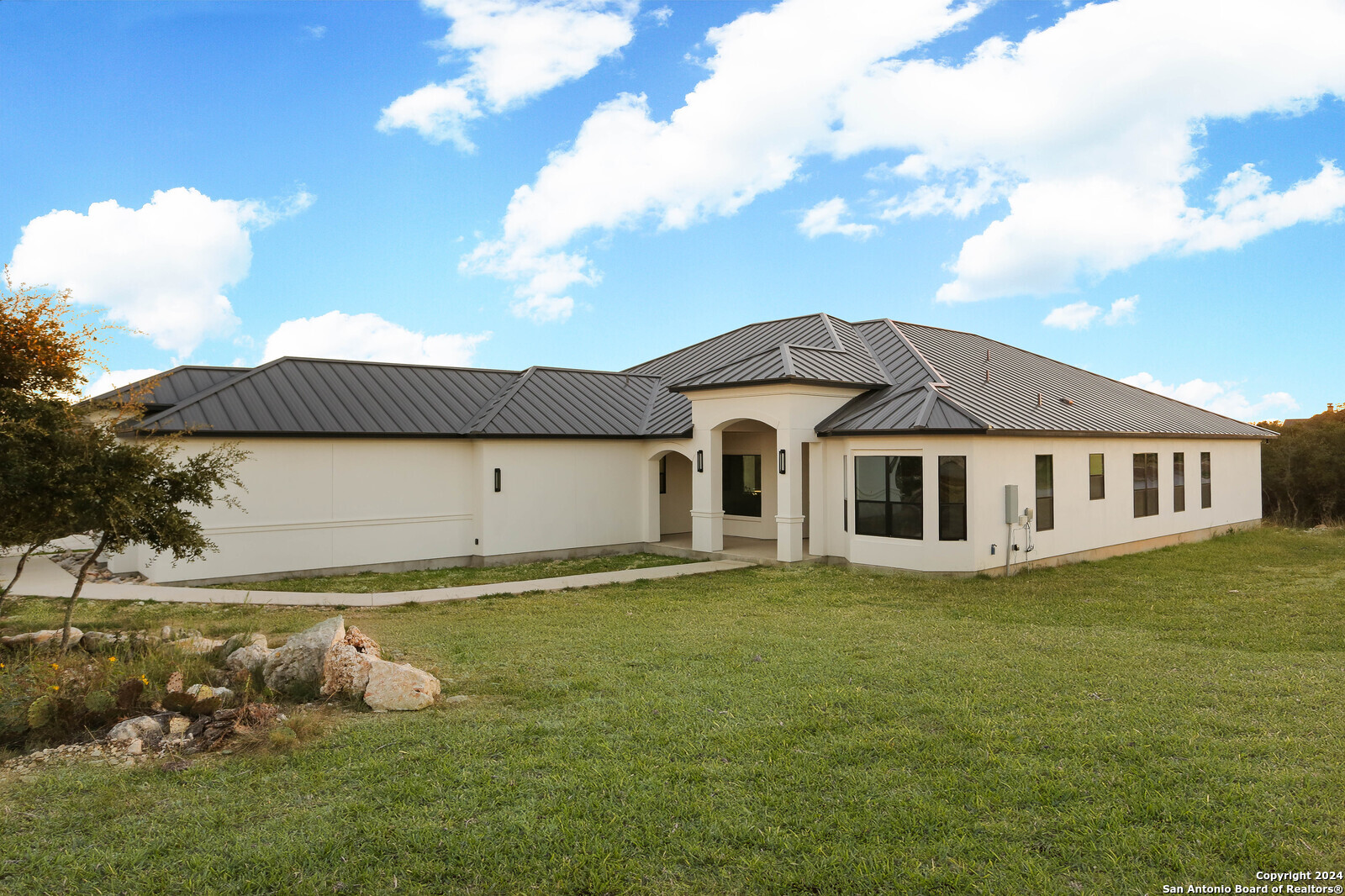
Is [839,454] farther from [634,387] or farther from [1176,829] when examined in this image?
[1176,829]

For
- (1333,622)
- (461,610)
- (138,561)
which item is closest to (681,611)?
(461,610)

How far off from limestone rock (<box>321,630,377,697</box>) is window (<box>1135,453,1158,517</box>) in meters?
19.6

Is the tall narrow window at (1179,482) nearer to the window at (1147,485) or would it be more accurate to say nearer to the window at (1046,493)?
the window at (1147,485)

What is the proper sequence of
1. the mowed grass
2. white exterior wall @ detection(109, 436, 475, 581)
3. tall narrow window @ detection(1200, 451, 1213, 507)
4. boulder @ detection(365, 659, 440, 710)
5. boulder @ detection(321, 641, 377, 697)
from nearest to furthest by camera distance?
boulder @ detection(365, 659, 440, 710) < boulder @ detection(321, 641, 377, 697) < the mowed grass < white exterior wall @ detection(109, 436, 475, 581) < tall narrow window @ detection(1200, 451, 1213, 507)

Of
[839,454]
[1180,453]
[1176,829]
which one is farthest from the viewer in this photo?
[1180,453]

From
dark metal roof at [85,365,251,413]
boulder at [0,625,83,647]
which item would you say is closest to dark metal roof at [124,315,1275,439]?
Answer: dark metal roof at [85,365,251,413]

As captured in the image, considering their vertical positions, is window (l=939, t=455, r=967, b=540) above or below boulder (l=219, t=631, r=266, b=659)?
above

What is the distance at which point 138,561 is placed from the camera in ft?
54.3

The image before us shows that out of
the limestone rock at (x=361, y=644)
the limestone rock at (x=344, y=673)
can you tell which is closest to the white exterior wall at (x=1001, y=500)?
the limestone rock at (x=361, y=644)

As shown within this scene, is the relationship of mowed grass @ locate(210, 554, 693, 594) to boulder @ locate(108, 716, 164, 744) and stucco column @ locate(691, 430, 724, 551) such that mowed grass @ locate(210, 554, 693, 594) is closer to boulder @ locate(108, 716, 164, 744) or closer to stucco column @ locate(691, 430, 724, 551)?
stucco column @ locate(691, 430, 724, 551)

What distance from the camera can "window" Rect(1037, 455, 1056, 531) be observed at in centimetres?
1738

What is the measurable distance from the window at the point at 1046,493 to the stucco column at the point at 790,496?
16.2ft

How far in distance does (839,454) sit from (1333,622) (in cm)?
878

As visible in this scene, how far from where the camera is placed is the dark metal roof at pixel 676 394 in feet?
55.1
